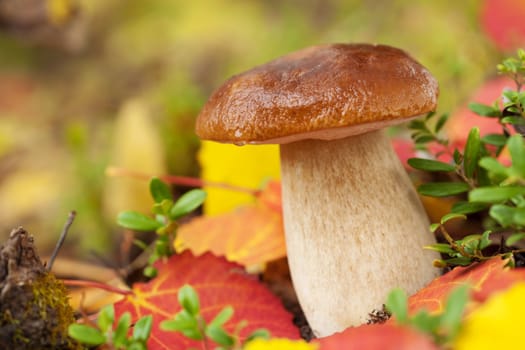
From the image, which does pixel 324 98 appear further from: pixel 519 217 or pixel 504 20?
pixel 504 20

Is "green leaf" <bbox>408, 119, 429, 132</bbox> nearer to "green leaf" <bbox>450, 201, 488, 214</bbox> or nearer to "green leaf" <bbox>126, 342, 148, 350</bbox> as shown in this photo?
"green leaf" <bbox>450, 201, 488, 214</bbox>

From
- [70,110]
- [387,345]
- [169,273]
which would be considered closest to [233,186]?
[169,273]

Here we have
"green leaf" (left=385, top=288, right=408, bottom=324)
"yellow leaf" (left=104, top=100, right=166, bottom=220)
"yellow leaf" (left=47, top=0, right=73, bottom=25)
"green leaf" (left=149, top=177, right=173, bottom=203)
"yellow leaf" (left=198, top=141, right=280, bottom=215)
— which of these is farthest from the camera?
"yellow leaf" (left=47, top=0, right=73, bottom=25)

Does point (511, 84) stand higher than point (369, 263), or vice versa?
point (511, 84)

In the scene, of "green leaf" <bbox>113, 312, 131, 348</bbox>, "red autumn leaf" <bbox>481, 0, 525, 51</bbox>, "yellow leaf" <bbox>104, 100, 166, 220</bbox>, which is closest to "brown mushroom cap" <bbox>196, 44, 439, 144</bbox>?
"green leaf" <bbox>113, 312, 131, 348</bbox>

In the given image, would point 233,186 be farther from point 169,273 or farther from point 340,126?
point 340,126

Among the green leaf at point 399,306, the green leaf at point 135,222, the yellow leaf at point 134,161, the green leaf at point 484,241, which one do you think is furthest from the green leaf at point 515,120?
the yellow leaf at point 134,161
